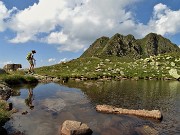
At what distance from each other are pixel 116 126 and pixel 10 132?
1006 centimetres

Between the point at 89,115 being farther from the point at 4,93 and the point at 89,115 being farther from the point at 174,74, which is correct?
the point at 174,74

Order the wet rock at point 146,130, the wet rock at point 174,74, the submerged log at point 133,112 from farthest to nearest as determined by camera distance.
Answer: the wet rock at point 174,74 → the submerged log at point 133,112 → the wet rock at point 146,130

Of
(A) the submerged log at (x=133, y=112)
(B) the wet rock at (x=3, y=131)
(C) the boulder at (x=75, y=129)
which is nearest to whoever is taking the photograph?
(C) the boulder at (x=75, y=129)

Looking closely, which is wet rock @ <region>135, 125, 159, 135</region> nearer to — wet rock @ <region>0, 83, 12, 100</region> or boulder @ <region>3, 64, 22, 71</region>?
wet rock @ <region>0, 83, 12, 100</region>

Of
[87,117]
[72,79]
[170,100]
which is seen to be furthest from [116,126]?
[72,79]

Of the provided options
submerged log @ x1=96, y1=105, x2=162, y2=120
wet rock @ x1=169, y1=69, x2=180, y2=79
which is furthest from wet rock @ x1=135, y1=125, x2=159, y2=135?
wet rock @ x1=169, y1=69, x2=180, y2=79

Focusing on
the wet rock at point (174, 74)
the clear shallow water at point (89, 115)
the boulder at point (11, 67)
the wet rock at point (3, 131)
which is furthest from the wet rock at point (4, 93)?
the wet rock at point (174, 74)

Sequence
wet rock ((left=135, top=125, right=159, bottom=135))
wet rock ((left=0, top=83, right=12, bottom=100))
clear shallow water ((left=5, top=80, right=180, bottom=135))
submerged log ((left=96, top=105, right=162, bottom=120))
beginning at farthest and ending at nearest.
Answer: wet rock ((left=0, top=83, right=12, bottom=100)), submerged log ((left=96, top=105, right=162, bottom=120)), clear shallow water ((left=5, top=80, right=180, bottom=135)), wet rock ((left=135, top=125, right=159, bottom=135))

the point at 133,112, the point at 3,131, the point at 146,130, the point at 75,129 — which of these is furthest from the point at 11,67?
the point at 146,130

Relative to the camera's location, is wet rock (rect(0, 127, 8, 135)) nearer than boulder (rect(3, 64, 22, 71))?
Yes

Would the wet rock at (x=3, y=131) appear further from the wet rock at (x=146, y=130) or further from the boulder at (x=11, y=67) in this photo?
the boulder at (x=11, y=67)

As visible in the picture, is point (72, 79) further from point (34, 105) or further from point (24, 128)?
point (24, 128)

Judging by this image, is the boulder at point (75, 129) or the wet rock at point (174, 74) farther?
the wet rock at point (174, 74)

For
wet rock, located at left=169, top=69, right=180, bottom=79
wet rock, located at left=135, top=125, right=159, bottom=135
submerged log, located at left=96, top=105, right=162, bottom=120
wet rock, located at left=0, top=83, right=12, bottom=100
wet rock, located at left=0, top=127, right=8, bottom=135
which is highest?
wet rock, located at left=169, top=69, right=180, bottom=79
